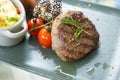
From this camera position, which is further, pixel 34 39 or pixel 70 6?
pixel 70 6

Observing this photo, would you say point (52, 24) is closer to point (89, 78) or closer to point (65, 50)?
point (65, 50)

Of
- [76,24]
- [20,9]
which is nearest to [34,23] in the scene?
[20,9]

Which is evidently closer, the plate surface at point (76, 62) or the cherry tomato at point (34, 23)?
the plate surface at point (76, 62)

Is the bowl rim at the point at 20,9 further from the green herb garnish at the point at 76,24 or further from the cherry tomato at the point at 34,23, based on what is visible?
the green herb garnish at the point at 76,24

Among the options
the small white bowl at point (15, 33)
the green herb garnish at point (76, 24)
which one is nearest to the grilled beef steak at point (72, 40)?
the green herb garnish at point (76, 24)

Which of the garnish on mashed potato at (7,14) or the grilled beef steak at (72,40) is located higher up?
the garnish on mashed potato at (7,14)

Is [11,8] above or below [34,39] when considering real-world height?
above

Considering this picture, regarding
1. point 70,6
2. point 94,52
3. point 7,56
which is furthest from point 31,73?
point 70,6
